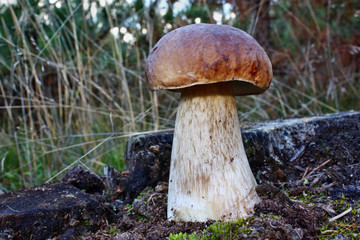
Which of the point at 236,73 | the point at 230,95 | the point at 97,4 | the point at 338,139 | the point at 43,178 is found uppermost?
the point at 97,4

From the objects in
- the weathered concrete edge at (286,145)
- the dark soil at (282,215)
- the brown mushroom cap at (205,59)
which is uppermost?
the brown mushroom cap at (205,59)

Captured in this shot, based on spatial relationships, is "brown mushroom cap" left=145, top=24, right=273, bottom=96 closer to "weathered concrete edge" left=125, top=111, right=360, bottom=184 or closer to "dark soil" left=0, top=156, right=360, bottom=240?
"dark soil" left=0, top=156, right=360, bottom=240

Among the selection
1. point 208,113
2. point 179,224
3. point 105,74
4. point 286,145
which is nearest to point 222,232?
point 179,224

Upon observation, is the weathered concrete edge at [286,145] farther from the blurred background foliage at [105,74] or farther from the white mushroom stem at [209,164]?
the white mushroom stem at [209,164]

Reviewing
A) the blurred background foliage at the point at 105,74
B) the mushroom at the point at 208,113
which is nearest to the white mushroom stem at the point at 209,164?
the mushroom at the point at 208,113

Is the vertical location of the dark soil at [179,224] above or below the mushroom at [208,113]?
below

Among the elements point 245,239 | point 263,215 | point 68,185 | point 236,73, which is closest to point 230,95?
point 236,73

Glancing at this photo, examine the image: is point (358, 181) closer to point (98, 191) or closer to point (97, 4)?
point (98, 191)
